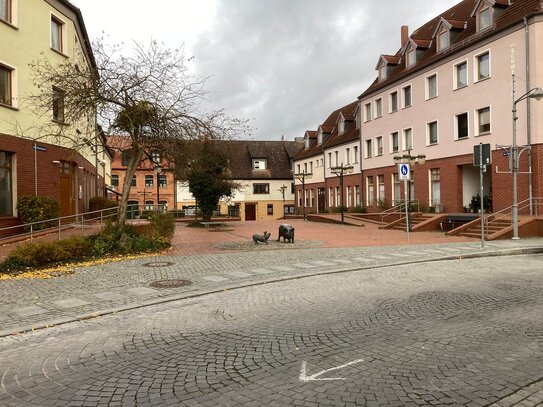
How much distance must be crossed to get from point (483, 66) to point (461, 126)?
3.57 meters

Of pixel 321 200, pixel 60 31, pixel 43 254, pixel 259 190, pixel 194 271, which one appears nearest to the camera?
pixel 194 271

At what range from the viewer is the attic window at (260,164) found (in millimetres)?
64688

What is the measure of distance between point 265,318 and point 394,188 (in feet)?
95.7

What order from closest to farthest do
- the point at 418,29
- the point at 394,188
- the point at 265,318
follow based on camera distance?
the point at 265,318, the point at 394,188, the point at 418,29

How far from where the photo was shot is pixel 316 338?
18.8ft

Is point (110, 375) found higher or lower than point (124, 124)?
lower

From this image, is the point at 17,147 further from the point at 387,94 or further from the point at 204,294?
the point at 387,94

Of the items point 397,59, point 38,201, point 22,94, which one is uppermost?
point 397,59

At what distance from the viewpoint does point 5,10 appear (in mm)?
18109

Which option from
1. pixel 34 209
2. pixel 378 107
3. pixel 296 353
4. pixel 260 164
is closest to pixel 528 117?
pixel 378 107

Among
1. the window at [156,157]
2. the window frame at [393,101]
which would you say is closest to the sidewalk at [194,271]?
the window at [156,157]

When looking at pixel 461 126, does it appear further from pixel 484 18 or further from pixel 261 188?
pixel 261 188

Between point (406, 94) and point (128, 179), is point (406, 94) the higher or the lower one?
the higher one

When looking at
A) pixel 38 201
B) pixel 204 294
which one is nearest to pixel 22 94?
pixel 38 201
